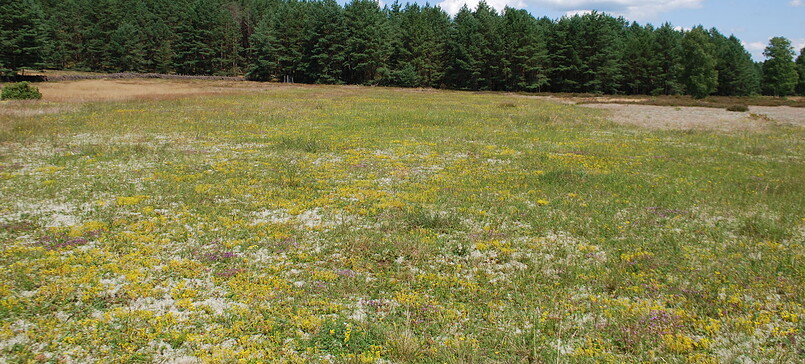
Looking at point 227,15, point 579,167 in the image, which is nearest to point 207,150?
point 579,167

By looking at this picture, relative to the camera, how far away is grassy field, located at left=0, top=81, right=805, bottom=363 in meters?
6.45

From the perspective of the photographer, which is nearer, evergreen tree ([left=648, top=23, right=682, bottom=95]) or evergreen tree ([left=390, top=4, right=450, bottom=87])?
evergreen tree ([left=648, top=23, right=682, bottom=95])

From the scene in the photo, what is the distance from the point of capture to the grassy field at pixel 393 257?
6.45 meters

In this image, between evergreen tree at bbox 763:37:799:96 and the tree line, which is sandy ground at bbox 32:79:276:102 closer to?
the tree line

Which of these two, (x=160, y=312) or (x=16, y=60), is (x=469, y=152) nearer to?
(x=160, y=312)

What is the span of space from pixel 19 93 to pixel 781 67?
13997 centimetres

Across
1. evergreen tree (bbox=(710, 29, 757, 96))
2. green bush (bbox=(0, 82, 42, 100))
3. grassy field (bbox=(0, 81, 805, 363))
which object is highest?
evergreen tree (bbox=(710, 29, 757, 96))

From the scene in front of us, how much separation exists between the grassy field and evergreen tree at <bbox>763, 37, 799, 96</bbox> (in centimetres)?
10912

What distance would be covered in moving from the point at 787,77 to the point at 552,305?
131 meters

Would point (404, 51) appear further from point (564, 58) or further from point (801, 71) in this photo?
point (801, 71)

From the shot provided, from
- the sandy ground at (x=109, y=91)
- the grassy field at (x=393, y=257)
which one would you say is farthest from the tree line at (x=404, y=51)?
the grassy field at (x=393, y=257)

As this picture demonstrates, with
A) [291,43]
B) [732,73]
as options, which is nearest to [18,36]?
[291,43]

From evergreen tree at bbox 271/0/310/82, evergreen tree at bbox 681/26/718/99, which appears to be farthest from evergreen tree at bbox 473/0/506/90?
evergreen tree at bbox 271/0/310/82

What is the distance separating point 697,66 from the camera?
9075 centimetres
